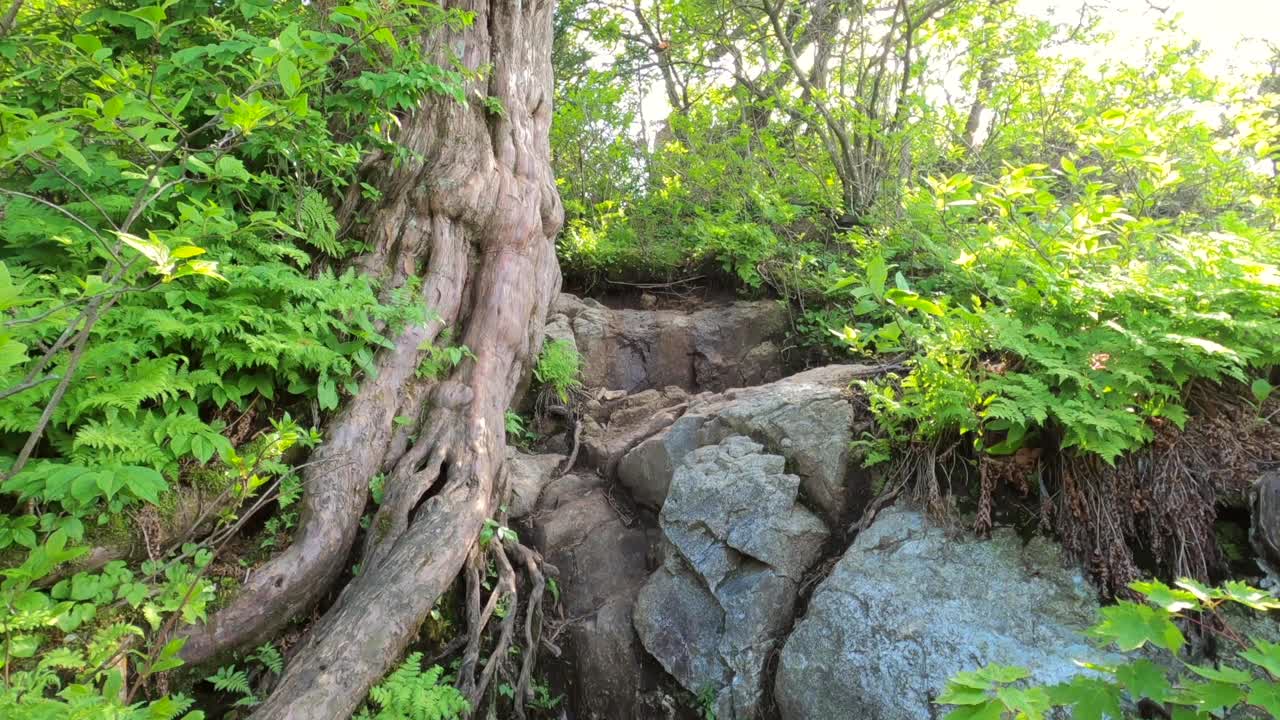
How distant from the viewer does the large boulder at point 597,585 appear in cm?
402

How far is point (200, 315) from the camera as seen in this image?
129 inches

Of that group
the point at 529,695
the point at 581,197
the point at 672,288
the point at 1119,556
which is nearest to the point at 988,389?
the point at 1119,556

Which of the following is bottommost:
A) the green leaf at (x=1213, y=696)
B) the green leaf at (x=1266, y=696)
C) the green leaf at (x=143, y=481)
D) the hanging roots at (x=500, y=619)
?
the hanging roots at (x=500, y=619)

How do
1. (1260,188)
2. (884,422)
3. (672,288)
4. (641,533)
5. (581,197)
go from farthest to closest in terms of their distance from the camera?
(581,197)
(672,288)
(1260,188)
(641,533)
(884,422)

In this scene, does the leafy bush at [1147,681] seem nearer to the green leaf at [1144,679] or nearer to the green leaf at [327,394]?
the green leaf at [1144,679]

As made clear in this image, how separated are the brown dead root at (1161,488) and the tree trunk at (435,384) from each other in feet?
10.3

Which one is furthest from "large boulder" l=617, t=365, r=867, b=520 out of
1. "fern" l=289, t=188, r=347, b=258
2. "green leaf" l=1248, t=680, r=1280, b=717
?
"fern" l=289, t=188, r=347, b=258

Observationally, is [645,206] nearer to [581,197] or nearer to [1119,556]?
[581,197]

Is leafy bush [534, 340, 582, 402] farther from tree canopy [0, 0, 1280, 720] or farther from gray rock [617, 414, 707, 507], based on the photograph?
gray rock [617, 414, 707, 507]

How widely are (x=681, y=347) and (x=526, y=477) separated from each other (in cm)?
297

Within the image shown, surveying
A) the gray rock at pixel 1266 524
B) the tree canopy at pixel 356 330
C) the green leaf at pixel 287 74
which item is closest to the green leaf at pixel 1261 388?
the tree canopy at pixel 356 330

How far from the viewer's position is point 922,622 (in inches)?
130

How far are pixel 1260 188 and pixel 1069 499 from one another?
5.31 meters

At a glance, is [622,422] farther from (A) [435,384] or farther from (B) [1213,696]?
(B) [1213,696]
